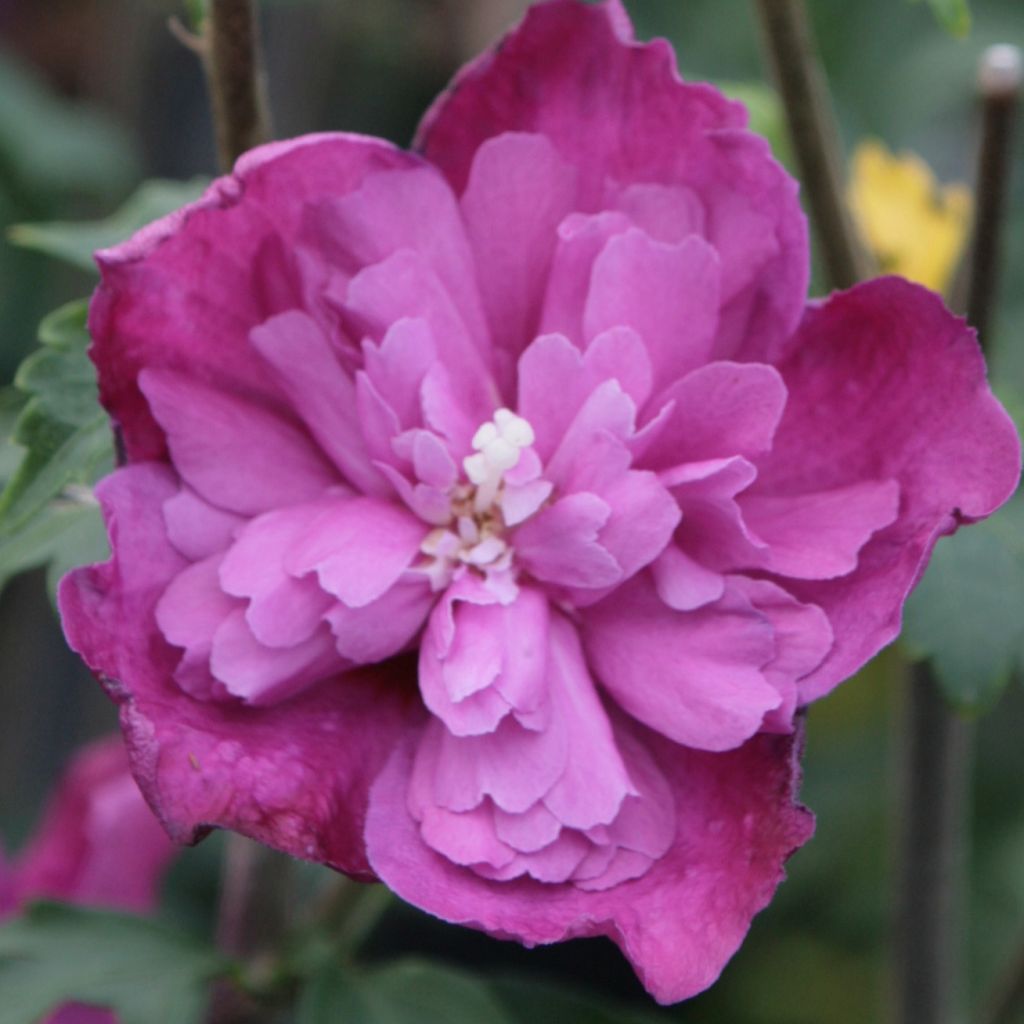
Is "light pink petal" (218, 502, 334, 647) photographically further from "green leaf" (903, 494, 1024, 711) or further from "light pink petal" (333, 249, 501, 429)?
"green leaf" (903, 494, 1024, 711)

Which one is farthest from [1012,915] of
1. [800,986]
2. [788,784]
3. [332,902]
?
[788,784]

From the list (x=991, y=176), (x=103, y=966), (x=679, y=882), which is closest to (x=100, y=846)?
(x=103, y=966)

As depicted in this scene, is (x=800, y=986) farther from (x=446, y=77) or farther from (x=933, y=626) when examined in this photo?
(x=446, y=77)

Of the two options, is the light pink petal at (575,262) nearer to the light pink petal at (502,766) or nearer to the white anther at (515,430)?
the white anther at (515,430)

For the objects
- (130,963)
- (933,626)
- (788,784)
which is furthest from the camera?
(130,963)

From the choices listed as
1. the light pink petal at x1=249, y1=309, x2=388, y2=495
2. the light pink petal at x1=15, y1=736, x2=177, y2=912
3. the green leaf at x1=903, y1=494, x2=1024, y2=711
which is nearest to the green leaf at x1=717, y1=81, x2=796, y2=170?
the green leaf at x1=903, y1=494, x2=1024, y2=711

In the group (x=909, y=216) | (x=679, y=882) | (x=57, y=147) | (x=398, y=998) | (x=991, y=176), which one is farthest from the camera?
(x=57, y=147)

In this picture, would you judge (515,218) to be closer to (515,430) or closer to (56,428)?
(515,430)
